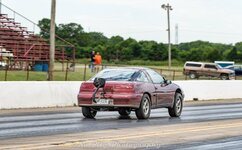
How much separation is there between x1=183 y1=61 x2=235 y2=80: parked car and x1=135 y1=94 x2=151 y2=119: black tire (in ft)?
150

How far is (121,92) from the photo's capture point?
17969 mm

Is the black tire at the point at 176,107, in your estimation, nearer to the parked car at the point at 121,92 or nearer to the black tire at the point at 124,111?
the parked car at the point at 121,92

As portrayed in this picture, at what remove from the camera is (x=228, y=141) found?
12641 millimetres

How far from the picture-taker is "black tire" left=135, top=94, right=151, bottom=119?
59.4 feet

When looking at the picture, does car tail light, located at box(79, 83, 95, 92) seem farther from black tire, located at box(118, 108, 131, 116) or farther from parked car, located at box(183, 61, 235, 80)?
parked car, located at box(183, 61, 235, 80)

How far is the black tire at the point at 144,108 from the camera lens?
1809 centimetres

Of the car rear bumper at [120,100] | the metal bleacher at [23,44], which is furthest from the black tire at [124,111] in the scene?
the metal bleacher at [23,44]

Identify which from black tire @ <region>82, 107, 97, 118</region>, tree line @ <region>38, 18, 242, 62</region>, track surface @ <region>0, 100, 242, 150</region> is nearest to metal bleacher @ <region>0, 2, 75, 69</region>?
black tire @ <region>82, 107, 97, 118</region>

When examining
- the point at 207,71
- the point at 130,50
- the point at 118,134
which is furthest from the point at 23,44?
the point at 130,50

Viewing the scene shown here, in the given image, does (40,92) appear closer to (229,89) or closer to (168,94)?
(168,94)

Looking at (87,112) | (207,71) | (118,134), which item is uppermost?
(207,71)

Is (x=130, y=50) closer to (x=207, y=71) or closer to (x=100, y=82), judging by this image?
(x=207, y=71)

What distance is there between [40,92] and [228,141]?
12908mm

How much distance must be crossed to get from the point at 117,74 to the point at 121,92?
84 centimetres
